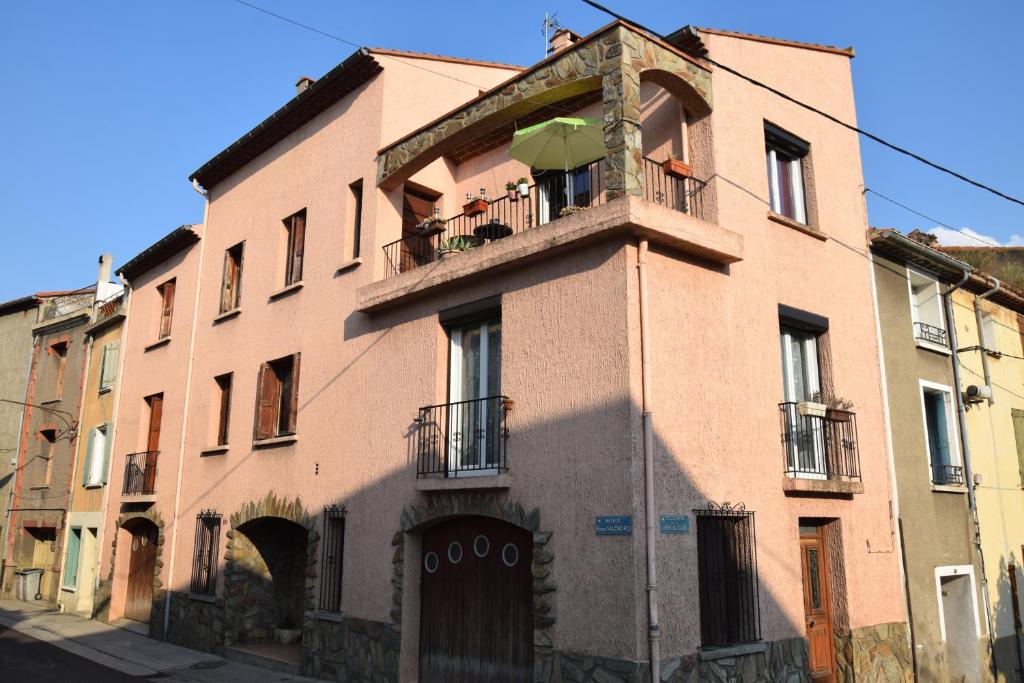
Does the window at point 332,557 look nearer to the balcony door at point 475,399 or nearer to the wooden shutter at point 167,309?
the balcony door at point 475,399

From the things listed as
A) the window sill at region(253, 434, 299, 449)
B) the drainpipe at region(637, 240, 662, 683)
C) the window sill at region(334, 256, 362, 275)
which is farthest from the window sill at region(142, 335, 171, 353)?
the drainpipe at region(637, 240, 662, 683)

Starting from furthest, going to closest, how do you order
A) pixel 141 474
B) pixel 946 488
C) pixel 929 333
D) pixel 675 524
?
pixel 141 474 < pixel 929 333 < pixel 946 488 < pixel 675 524

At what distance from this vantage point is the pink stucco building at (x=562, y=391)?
29.5 ft

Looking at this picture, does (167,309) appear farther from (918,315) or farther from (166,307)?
(918,315)

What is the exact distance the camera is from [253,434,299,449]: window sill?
14.0 m

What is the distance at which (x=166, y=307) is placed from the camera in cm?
1969

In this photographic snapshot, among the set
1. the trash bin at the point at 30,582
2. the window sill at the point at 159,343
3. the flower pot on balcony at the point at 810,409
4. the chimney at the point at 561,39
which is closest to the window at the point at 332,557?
the flower pot on balcony at the point at 810,409

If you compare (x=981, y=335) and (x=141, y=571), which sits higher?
(x=981, y=335)

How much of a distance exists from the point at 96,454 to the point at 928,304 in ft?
63.5

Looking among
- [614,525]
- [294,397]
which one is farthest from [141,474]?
[614,525]

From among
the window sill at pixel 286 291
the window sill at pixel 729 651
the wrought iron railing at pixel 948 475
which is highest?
the window sill at pixel 286 291

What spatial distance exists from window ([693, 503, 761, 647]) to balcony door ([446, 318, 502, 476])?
2.65 m

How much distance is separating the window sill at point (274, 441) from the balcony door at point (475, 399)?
13.4ft

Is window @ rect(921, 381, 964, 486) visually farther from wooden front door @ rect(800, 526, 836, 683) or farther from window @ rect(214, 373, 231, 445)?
window @ rect(214, 373, 231, 445)
